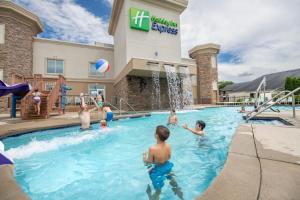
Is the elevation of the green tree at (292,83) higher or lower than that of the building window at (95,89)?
higher

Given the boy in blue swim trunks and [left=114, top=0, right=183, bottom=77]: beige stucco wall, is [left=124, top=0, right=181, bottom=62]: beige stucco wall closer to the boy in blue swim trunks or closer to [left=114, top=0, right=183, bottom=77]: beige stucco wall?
[left=114, top=0, right=183, bottom=77]: beige stucco wall

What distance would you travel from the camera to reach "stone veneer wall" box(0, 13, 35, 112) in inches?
644

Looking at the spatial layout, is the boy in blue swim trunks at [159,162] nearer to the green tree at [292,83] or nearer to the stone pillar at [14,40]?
the stone pillar at [14,40]

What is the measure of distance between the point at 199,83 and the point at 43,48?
25.4m

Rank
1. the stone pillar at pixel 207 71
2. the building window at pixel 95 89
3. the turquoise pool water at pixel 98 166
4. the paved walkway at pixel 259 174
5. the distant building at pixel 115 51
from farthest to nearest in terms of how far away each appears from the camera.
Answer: the stone pillar at pixel 207 71, the building window at pixel 95 89, the distant building at pixel 115 51, the turquoise pool water at pixel 98 166, the paved walkway at pixel 259 174

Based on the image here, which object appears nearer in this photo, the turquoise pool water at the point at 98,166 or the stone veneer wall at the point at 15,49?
the turquoise pool water at the point at 98,166

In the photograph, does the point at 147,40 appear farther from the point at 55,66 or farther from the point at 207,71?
the point at 207,71

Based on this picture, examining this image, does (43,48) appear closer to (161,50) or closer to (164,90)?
(161,50)

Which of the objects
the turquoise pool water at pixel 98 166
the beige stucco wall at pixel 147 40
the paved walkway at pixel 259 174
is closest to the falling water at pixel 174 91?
the beige stucco wall at pixel 147 40

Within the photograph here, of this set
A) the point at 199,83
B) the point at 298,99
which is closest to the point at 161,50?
the point at 199,83

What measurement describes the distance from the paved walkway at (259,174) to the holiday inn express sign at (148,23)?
57.4 ft

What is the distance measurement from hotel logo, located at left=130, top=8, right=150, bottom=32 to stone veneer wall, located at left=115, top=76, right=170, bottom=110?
5.74 m

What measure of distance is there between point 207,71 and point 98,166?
2839 centimetres

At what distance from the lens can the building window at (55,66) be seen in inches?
784
